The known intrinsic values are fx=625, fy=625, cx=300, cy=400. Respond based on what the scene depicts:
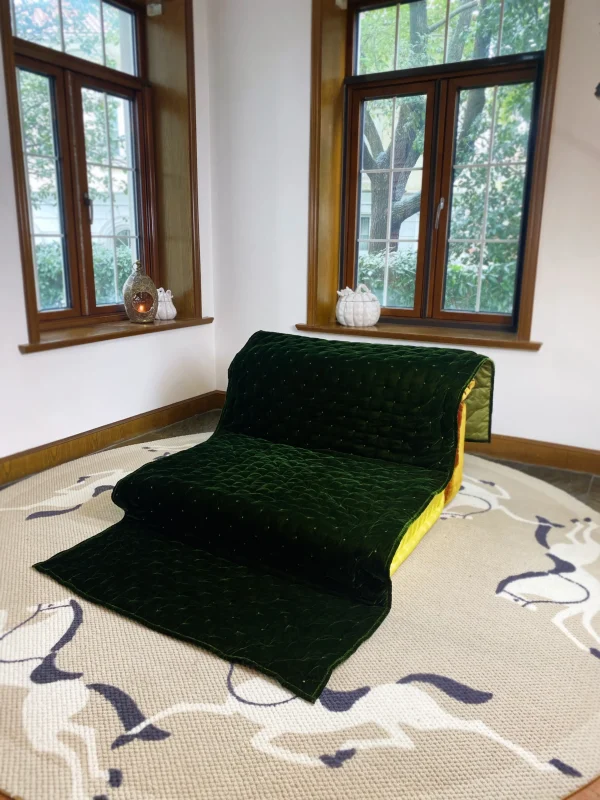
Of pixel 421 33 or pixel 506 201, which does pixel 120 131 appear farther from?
pixel 506 201

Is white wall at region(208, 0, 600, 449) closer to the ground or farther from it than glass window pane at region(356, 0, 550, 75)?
closer to the ground

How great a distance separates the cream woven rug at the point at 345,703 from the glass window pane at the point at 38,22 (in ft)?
8.49

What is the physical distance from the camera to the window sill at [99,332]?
3.03m

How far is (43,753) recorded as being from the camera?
1376 millimetres

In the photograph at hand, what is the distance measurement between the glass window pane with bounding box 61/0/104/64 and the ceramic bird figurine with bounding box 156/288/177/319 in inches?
53.5

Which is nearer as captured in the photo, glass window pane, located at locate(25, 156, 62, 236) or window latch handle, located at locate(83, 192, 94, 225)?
glass window pane, located at locate(25, 156, 62, 236)

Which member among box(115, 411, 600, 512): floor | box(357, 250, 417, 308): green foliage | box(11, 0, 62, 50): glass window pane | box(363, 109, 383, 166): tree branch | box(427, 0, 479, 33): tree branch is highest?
box(427, 0, 479, 33): tree branch

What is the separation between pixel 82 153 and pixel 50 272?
0.69m

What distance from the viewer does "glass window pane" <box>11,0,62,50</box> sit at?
122 inches

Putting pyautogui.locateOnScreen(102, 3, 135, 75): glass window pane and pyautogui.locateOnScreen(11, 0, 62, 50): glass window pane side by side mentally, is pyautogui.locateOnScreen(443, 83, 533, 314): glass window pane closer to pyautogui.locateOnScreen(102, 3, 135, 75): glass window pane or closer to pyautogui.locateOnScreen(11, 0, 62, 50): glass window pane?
pyautogui.locateOnScreen(102, 3, 135, 75): glass window pane

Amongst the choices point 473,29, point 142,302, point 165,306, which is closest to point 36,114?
point 142,302

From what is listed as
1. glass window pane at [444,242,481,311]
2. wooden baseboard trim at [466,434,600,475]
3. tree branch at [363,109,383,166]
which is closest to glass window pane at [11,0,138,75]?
tree branch at [363,109,383,166]

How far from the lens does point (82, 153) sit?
3502 mm

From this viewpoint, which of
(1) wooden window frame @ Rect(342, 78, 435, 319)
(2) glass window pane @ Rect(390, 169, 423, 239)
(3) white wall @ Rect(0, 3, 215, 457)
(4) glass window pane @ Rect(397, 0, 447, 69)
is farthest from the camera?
(2) glass window pane @ Rect(390, 169, 423, 239)
